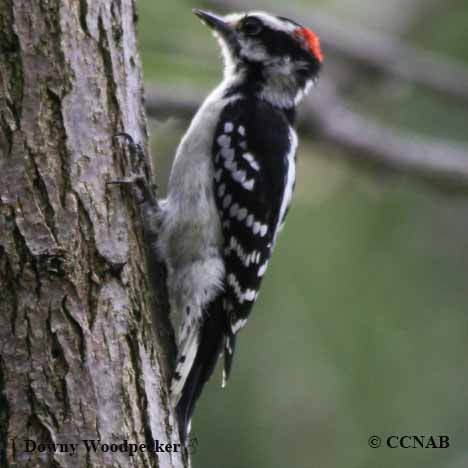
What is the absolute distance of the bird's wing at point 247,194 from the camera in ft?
14.5

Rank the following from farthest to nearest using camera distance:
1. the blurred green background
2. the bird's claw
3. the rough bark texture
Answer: the blurred green background < the bird's claw < the rough bark texture

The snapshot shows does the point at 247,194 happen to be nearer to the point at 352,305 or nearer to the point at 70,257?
the point at 70,257

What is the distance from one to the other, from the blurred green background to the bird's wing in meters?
2.53

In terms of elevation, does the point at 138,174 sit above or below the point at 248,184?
below

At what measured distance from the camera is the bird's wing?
443cm

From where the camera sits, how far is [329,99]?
26.4 ft

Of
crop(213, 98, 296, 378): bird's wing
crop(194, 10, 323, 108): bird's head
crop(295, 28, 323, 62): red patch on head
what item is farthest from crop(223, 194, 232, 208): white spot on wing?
crop(295, 28, 323, 62): red patch on head

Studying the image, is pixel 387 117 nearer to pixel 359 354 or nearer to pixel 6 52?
pixel 359 354

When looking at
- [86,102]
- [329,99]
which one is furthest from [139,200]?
[329,99]

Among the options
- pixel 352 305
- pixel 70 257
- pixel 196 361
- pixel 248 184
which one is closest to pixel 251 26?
pixel 248 184

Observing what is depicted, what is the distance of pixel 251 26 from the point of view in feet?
17.1

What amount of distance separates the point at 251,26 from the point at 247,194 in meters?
1.18

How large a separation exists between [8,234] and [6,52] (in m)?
0.68

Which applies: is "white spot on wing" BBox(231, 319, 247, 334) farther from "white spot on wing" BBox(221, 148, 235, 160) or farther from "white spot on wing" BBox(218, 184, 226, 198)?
"white spot on wing" BBox(221, 148, 235, 160)
